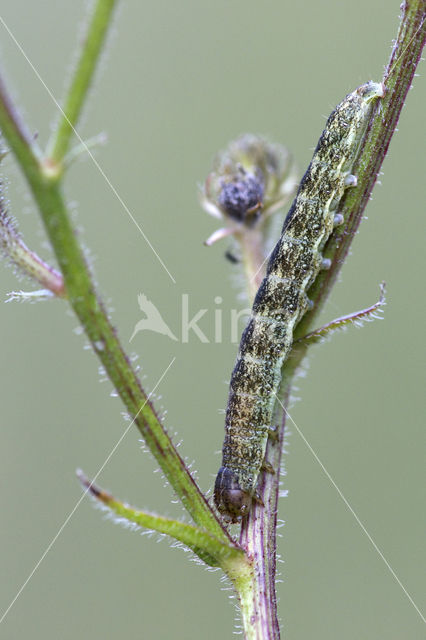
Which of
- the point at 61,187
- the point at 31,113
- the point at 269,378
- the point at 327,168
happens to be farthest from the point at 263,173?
the point at 31,113

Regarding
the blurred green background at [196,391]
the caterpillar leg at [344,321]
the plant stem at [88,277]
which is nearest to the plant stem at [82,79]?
the plant stem at [88,277]

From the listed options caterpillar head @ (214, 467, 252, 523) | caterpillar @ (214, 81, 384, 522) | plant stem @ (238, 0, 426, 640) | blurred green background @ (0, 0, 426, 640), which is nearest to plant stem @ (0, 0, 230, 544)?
plant stem @ (238, 0, 426, 640)

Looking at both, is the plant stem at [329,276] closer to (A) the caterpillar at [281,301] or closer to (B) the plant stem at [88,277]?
(A) the caterpillar at [281,301]

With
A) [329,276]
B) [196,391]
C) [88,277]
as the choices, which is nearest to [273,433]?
[329,276]

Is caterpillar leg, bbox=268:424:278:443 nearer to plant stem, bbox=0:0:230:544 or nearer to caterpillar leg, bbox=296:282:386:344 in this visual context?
caterpillar leg, bbox=296:282:386:344

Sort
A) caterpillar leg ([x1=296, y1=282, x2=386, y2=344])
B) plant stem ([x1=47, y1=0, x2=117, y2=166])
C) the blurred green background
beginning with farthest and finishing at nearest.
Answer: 1. the blurred green background
2. caterpillar leg ([x1=296, y1=282, x2=386, y2=344])
3. plant stem ([x1=47, y1=0, x2=117, y2=166])
